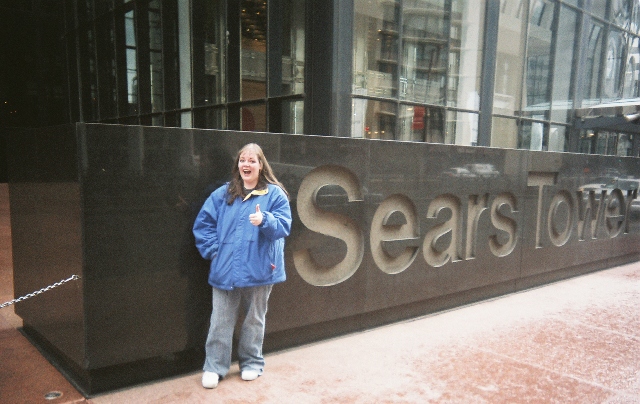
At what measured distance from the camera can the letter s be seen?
445cm

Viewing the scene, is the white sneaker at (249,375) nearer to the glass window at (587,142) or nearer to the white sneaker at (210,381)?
the white sneaker at (210,381)

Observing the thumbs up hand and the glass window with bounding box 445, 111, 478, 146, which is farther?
the glass window with bounding box 445, 111, 478, 146

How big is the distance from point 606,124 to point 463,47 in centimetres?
648

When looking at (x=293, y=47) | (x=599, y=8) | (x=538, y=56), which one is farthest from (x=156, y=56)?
(x=599, y=8)

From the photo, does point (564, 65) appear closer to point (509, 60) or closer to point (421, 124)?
point (509, 60)

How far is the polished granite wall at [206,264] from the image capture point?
3.38m

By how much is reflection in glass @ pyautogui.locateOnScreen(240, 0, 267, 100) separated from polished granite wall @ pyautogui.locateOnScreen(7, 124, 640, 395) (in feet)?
19.7

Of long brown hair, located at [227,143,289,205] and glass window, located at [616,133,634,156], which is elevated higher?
glass window, located at [616,133,634,156]

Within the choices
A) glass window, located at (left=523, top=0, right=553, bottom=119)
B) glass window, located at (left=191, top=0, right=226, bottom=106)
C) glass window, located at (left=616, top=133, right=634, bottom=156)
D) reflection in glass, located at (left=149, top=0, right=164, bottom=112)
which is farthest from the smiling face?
glass window, located at (left=616, top=133, right=634, bottom=156)

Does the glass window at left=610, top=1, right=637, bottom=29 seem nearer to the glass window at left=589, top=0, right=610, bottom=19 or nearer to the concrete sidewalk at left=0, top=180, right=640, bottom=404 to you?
the glass window at left=589, top=0, right=610, bottom=19

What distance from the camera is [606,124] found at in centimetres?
1536

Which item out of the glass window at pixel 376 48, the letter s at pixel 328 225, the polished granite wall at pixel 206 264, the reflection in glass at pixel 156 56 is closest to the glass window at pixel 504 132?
the glass window at pixel 376 48

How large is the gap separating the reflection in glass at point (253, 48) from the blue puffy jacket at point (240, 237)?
7.24m

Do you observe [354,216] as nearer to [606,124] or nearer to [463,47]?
[463,47]
